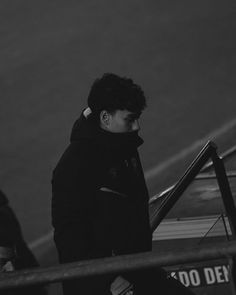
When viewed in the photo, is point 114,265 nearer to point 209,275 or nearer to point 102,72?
point 209,275

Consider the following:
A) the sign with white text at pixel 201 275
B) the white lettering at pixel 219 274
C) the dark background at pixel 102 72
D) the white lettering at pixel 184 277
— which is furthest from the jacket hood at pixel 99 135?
the dark background at pixel 102 72

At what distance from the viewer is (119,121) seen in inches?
107

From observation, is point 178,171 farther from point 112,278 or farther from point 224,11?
point 112,278

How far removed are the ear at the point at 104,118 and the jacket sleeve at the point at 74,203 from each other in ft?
0.42

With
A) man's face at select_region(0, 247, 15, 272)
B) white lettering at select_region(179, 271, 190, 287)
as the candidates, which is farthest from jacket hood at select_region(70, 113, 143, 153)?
white lettering at select_region(179, 271, 190, 287)

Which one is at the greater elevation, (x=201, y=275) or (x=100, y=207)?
(x=100, y=207)

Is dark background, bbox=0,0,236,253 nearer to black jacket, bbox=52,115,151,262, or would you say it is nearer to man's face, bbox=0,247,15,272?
man's face, bbox=0,247,15,272

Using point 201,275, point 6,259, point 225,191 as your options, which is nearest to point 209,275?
point 201,275

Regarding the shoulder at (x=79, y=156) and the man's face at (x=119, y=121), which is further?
the man's face at (x=119, y=121)

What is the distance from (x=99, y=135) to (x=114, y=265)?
0.92m

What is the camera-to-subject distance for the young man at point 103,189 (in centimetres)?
247

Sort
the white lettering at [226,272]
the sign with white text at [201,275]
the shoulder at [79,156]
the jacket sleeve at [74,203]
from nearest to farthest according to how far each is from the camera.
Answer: the jacket sleeve at [74,203] < the shoulder at [79,156] < the white lettering at [226,272] < the sign with white text at [201,275]

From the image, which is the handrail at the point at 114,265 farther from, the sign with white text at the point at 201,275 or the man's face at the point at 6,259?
the sign with white text at the point at 201,275

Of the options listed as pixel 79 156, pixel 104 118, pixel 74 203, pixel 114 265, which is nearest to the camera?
pixel 114 265
